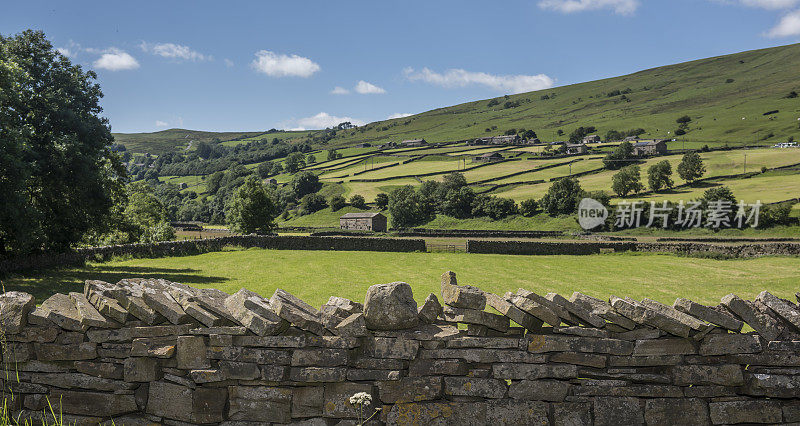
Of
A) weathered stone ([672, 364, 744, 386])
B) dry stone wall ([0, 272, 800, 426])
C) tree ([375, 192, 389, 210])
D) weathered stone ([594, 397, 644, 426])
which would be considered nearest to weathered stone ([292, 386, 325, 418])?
dry stone wall ([0, 272, 800, 426])

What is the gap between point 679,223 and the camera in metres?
72.9

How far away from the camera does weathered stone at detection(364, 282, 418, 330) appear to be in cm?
520

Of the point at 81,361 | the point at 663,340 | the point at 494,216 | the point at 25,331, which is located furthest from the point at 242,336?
the point at 494,216

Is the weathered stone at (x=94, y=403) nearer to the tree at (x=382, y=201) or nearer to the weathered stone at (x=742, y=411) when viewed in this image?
the weathered stone at (x=742, y=411)

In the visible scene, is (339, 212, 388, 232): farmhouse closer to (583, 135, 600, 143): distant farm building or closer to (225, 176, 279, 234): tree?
(225, 176, 279, 234): tree

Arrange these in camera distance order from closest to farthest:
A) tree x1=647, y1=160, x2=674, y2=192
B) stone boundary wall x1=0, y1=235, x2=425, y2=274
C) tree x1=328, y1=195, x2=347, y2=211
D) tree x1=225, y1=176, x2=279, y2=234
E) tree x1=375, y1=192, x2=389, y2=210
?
stone boundary wall x1=0, y1=235, x2=425, y2=274 → tree x1=225, y1=176, x2=279, y2=234 → tree x1=647, y1=160, x2=674, y2=192 → tree x1=375, y1=192, x2=389, y2=210 → tree x1=328, y1=195, x2=347, y2=211

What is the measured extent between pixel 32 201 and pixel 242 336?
2549cm

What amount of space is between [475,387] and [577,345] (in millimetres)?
1226

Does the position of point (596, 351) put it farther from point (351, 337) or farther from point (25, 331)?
point (25, 331)

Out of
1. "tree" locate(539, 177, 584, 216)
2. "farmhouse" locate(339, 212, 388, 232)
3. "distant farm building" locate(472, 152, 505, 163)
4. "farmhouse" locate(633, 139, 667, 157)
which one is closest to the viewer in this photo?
"tree" locate(539, 177, 584, 216)

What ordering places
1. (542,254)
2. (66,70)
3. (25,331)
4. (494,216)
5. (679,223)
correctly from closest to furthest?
(25,331) → (66,70) → (542,254) → (679,223) → (494,216)

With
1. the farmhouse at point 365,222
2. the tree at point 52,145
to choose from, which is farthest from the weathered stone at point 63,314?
the farmhouse at point 365,222

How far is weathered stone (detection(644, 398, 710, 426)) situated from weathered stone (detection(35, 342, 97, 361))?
6.41 metres

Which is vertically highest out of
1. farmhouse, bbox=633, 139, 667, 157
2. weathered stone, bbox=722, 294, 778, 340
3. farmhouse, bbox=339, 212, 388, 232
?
farmhouse, bbox=633, 139, 667, 157
